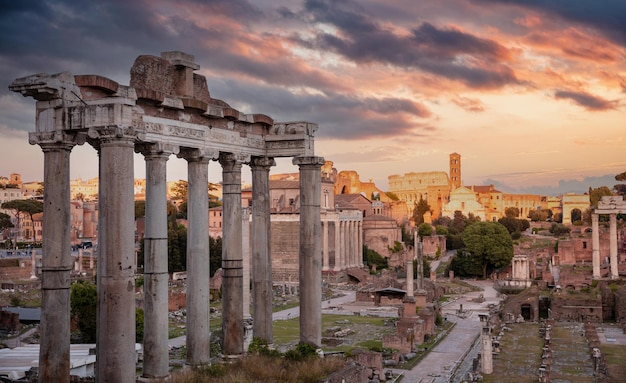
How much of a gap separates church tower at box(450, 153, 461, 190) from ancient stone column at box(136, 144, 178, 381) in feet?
543

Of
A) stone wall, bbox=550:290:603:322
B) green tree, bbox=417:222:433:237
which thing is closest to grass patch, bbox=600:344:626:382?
stone wall, bbox=550:290:603:322

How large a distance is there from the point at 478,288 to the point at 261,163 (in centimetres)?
5036

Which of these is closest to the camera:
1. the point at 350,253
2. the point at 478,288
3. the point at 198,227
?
the point at 198,227

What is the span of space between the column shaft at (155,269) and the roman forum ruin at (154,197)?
0.06ft

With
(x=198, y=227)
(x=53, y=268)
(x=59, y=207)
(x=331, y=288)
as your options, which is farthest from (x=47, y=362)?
(x=331, y=288)

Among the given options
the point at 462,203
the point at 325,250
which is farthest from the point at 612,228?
the point at 462,203

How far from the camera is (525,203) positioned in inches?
7165

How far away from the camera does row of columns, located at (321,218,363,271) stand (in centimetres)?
7200

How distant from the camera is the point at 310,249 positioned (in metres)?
16.1

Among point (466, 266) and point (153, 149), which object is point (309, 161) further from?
point (466, 266)

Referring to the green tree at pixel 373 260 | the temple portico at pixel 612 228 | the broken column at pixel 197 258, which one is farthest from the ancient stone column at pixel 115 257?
the green tree at pixel 373 260

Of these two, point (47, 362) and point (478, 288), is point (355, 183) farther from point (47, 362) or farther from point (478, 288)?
point (47, 362)

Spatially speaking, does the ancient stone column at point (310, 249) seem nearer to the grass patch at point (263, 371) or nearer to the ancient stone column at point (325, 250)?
the grass patch at point (263, 371)

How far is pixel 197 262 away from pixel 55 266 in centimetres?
318
